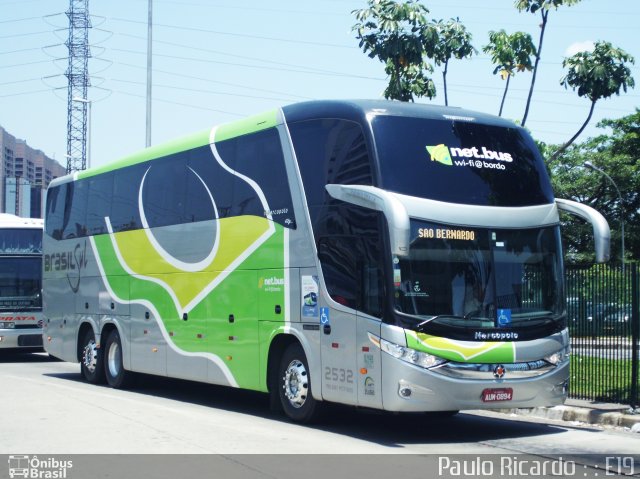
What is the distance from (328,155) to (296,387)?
3254 mm

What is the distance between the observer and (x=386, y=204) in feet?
35.5

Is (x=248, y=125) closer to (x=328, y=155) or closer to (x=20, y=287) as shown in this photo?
(x=328, y=155)

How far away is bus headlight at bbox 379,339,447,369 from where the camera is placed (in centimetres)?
1095

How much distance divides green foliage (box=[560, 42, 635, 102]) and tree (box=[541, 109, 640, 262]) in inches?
1656

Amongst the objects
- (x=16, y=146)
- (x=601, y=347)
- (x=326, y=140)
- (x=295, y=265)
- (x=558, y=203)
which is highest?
(x=16, y=146)

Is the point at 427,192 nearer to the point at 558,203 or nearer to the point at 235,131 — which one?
the point at 558,203

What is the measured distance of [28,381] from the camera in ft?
63.9

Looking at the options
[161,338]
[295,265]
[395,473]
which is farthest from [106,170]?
[395,473]

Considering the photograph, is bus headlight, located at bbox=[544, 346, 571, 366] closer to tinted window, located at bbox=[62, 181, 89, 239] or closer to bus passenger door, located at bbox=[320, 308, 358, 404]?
bus passenger door, located at bbox=[320, 308, 358, 404]

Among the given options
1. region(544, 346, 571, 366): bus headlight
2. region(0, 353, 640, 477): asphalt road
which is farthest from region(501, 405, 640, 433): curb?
region(544, 346, 571, 366): bus headlight

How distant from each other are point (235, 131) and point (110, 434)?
5253 millimetres

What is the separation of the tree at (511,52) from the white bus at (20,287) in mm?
14027

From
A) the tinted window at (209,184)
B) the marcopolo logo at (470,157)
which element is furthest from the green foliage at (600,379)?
the tinted window at (209,184)

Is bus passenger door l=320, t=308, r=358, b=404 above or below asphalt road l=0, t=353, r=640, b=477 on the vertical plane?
above
